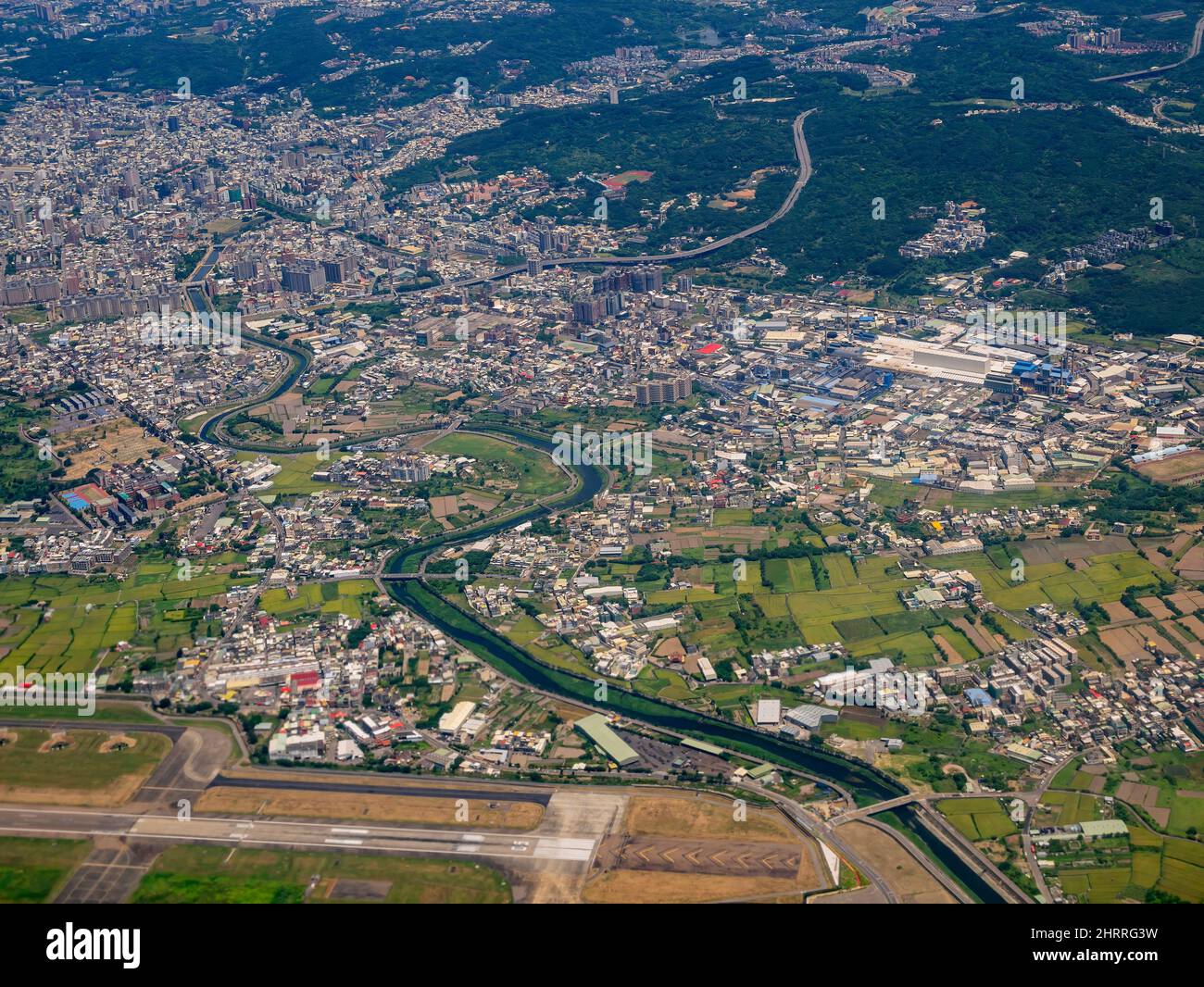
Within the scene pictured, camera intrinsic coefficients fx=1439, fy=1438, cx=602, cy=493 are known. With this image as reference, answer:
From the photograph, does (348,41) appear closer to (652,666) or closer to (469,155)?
(469,155)

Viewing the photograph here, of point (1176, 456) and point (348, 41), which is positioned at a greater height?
point (348, 41)

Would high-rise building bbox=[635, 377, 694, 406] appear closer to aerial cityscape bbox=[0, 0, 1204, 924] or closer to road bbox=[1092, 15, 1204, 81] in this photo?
aerial cityscape bbox=[0, 0, 1204, 924]

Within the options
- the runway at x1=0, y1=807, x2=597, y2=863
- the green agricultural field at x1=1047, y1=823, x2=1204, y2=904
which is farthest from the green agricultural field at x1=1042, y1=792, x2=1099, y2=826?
the runway at x1=0, y1=807, x2=597, y2=863

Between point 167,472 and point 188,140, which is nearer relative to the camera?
point 167,472

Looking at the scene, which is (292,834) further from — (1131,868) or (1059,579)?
(1059,579)

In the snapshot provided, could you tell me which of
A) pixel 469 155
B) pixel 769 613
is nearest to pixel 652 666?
pixel 769 613

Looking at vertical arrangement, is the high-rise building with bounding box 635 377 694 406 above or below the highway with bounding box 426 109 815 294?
below
